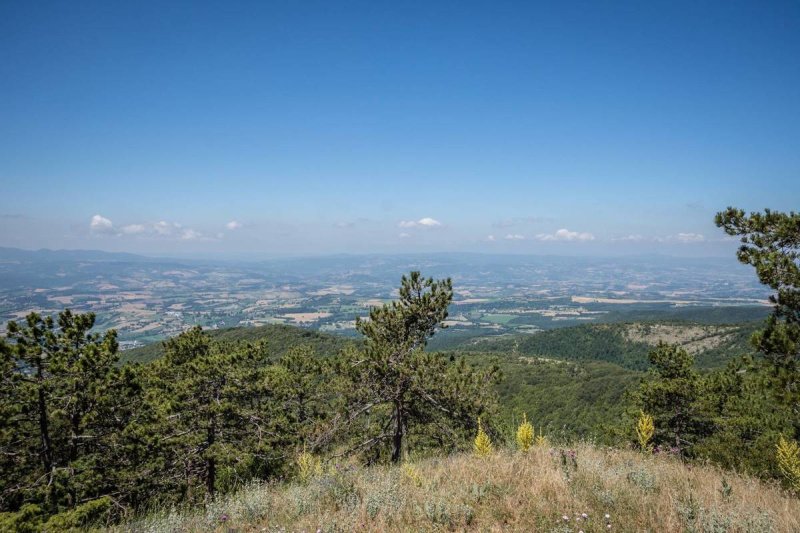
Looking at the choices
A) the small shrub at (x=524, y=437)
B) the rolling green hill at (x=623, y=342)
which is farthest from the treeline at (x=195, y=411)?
the rolling green hill at (x=623, y=342)

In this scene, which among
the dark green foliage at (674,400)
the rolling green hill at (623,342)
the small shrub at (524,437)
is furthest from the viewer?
the rolling green hill at (623,342)

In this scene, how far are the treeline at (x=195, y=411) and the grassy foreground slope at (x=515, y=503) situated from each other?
4659mm

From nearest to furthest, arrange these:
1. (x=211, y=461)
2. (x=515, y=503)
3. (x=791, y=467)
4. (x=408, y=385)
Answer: (x=515, y=503)
(x=791, y=467)
(x=408, y=385)
(x=211, y=461)

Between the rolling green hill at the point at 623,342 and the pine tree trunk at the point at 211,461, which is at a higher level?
the pine tree trunk at the point at 211,461

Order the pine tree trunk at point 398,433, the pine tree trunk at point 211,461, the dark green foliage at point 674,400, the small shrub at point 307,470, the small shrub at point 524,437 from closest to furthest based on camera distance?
1. the small shrub at point 307,470
2. the small shrub at point 524,437
3. the pine tree trunk at point 398,433
4. the pine tree trunk at point 211,461
5. the dark green foliage at point 674,400

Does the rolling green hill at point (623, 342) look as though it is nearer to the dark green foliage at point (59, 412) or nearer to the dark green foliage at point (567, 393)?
the dark green foliage at point (567, 393)

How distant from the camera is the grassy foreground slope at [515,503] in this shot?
4.14 metres

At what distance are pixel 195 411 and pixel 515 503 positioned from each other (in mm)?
12174

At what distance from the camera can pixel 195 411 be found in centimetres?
1334

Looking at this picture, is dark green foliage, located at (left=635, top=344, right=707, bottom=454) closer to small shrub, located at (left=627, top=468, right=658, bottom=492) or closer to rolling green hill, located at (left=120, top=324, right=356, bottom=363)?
small shrub, located at (left=627, top=468, right=658, bottom=492)

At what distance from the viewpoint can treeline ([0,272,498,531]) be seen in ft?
32.6

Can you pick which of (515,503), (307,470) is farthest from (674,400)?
(307,470)

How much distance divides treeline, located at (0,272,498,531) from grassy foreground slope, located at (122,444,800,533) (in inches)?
183

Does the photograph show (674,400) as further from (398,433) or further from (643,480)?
(643,480)
